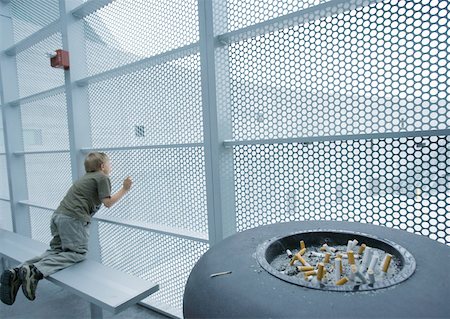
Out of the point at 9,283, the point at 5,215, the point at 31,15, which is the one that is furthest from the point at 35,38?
the point at 5,215

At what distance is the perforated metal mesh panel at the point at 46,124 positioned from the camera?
287cm

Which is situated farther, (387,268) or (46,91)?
(46,91)

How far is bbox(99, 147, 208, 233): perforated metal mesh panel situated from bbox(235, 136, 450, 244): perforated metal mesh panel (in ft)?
1.07

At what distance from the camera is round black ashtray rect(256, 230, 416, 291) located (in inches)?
27.1

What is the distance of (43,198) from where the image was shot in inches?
132

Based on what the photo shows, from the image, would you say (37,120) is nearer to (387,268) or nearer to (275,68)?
(275,68)

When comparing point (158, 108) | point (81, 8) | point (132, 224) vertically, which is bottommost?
point (132, 224)

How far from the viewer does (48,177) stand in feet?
10.5

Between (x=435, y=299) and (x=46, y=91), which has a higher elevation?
(x=46, y=91)

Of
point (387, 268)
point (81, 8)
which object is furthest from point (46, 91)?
point (387, 268)

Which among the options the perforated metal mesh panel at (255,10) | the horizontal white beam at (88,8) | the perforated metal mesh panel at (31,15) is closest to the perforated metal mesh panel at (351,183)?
the perforated metal mesh panel at (255,10)

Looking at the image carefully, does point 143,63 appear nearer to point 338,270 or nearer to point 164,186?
point 164,186

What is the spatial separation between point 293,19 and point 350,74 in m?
0.41

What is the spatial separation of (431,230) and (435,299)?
729 mm
